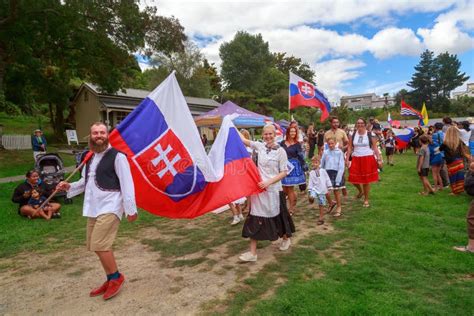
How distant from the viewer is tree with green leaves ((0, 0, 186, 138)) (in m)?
12.6

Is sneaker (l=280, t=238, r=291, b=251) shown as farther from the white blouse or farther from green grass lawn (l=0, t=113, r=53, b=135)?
green grass lawn (l=0, t=113, r=53, b=135)

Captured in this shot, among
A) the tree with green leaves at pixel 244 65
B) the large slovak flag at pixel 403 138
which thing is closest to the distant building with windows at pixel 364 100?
the tree with green leaves at pixel 244 65

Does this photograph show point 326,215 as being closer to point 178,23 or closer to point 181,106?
point 181,106

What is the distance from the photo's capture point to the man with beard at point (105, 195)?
359cm

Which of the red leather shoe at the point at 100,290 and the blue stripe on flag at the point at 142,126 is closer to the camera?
the red leather shoe at the point at 100,290

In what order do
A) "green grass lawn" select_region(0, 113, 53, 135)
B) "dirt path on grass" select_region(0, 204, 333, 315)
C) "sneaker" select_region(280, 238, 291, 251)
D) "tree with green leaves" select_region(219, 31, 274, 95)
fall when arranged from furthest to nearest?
"tree with green leaves" select_region(219, 31, 274, 95) → "green grass lawn" select_region(0, 113, 53, 135) → "sneaker" select_region(280, 238, 291, 251) → "dirt path on grass" select_region(0, 204, 333, 315)

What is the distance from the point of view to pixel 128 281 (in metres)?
4.11

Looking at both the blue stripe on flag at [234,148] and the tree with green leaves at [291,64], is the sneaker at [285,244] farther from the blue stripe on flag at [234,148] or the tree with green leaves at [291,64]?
the tree with green leaves at [291,64]

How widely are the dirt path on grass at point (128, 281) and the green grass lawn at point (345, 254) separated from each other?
0.16m

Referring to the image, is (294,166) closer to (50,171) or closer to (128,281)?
(128,281)

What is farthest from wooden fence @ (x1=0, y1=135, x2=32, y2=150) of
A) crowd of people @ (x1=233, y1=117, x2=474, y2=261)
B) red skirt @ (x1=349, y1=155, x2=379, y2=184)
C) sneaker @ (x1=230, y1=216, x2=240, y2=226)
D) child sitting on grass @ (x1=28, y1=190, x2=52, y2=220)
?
red skirt @ (x1=349, y1=155, x2=379, y2=184)

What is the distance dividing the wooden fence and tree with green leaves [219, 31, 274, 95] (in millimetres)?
37919

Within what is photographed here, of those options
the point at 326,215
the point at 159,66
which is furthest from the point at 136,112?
the point at 159,66

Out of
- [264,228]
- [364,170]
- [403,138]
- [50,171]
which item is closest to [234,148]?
[264,228]
